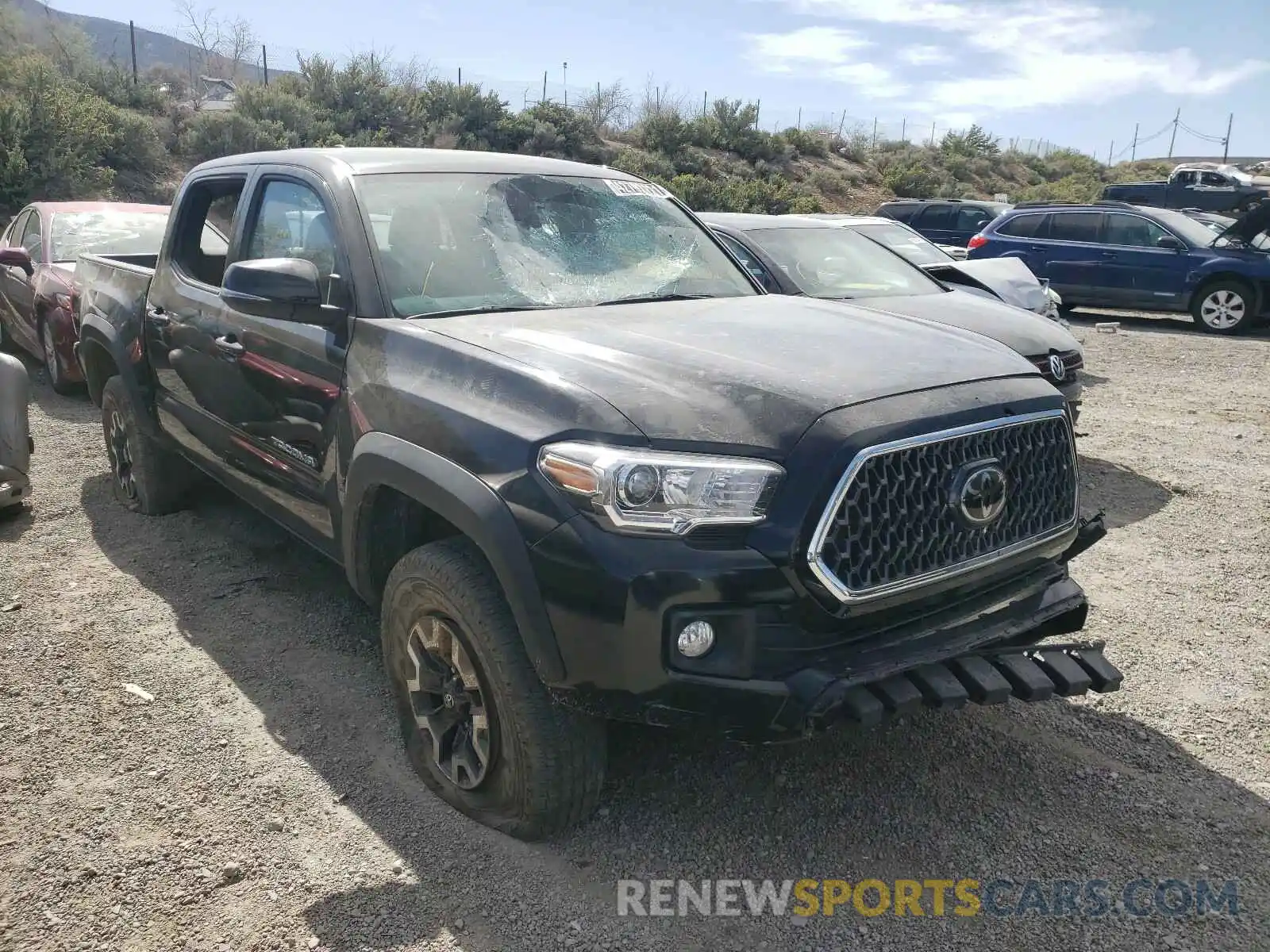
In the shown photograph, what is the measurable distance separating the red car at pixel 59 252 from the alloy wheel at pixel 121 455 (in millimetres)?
2660

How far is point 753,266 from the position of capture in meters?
6.80

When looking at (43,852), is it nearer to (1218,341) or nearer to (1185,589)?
(1185,589)

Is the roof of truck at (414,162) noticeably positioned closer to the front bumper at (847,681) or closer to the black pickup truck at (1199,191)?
the front bumper at (847,681)

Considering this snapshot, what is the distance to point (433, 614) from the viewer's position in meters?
2.93

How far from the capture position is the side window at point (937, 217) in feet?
60.1

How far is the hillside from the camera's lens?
1838cm

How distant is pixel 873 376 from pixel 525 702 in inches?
50.2

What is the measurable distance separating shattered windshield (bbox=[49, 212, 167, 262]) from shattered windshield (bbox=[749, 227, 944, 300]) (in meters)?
5.08

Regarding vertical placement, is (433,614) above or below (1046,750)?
above

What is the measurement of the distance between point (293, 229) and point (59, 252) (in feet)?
18.6

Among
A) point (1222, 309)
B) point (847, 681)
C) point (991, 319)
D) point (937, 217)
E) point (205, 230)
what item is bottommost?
point (847, 681)

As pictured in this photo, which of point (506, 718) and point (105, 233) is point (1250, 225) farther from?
point (506, 718)

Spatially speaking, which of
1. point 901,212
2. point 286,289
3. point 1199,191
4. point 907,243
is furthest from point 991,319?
point 1199,191

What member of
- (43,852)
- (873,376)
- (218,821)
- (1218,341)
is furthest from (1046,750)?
(1218,341)
